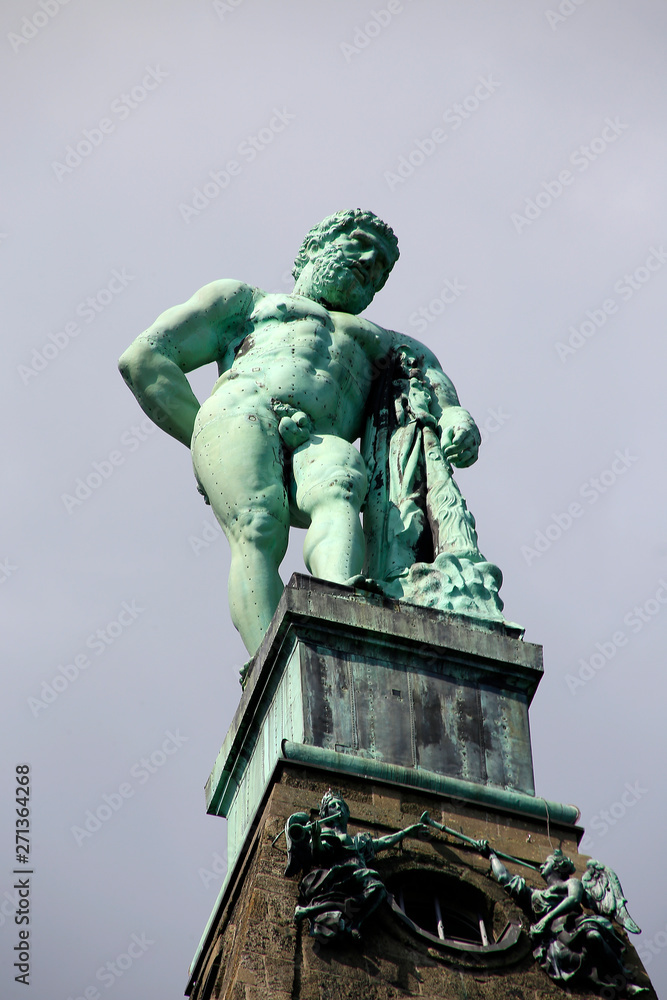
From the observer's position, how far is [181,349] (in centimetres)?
1362

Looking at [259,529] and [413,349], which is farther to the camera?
[413,349]

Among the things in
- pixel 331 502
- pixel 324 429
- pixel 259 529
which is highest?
pixel 324 429

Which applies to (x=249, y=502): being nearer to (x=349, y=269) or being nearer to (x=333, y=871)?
(x=349, y=269)

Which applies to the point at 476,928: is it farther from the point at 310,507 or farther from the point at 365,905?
the point at 310,507

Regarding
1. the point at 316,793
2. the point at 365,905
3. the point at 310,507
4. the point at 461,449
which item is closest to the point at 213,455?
the point at 310,507

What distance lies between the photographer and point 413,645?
1109cm

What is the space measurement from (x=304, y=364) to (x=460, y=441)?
4.50 feet

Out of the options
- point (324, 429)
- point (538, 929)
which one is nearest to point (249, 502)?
point (324, 429)

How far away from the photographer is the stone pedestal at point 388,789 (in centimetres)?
934

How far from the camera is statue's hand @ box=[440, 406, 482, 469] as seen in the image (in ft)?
43.3

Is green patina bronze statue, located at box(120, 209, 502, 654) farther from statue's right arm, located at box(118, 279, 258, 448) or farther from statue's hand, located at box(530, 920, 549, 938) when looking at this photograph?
statue's hand, located at box(530, 920, 549, 938)

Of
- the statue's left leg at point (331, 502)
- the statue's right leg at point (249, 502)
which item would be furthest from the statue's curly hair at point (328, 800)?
the statue's right leg at point (249, 502)

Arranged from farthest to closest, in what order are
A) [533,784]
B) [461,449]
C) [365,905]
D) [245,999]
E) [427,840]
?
[461,449] → [533,784] → [427,840] → [365,905] → [245,999]

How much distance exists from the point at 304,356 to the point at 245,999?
19.2 feet
